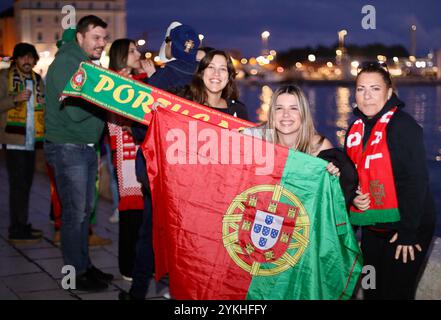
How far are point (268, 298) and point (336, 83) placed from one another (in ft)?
521

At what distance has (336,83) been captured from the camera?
6235 inches

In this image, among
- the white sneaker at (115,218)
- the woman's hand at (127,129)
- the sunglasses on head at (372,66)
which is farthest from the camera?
the white sneaker at (115,218)

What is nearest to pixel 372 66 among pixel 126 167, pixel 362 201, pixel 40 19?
pixel 362 201

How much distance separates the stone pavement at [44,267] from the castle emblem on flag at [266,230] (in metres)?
1.65

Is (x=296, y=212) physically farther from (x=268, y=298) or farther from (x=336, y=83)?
(x=336, y=83)

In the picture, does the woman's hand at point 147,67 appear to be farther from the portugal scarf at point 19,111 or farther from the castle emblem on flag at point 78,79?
the portugal scarf at point 19,111

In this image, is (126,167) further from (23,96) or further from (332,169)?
(332,169)

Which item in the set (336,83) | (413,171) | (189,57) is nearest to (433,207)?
(413,171)

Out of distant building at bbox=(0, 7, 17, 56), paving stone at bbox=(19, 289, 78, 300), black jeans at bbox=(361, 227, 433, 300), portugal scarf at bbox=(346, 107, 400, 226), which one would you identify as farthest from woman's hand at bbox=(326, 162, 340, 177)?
distant building at bbox=(0, 7, 17, 56)

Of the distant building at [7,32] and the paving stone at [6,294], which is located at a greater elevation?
the distant building at [7,32]

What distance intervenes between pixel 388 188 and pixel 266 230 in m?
0.69

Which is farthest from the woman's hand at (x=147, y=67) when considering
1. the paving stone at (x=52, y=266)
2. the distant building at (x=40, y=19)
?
the distant building at (x=40, y=19)

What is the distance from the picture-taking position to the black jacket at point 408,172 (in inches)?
130

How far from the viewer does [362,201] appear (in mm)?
3463
